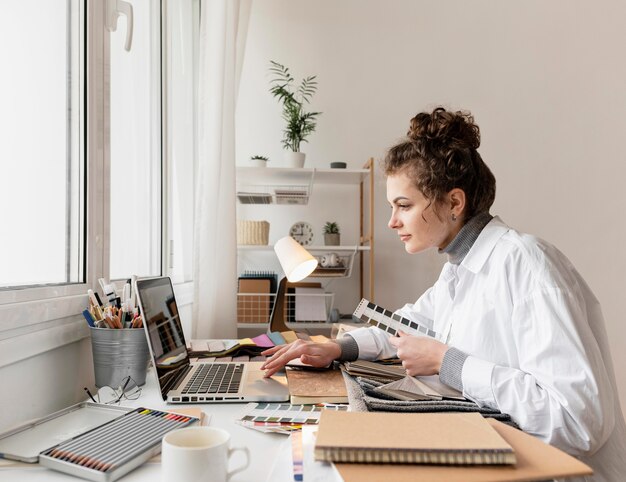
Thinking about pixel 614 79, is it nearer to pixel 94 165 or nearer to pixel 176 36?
pixel 176 36

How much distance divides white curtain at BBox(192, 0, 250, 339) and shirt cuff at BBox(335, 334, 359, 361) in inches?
28.2

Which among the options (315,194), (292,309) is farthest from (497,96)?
(292,309)

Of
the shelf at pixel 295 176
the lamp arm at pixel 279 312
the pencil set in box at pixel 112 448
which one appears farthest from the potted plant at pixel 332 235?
the pencil set in box at pixel 112 448

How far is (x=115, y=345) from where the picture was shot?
0.99 meters

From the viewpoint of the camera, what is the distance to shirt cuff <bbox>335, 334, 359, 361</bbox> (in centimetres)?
118

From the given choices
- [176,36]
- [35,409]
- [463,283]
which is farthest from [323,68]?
[35,409]

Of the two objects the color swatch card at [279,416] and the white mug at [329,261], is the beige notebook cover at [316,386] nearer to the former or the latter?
the color swatch card at [279,416]

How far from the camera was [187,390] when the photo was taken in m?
0.96

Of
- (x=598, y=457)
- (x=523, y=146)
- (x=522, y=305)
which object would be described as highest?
(x=523, y=146)

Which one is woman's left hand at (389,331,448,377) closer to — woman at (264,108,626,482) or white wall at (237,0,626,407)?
woman at (264,108,626,482)

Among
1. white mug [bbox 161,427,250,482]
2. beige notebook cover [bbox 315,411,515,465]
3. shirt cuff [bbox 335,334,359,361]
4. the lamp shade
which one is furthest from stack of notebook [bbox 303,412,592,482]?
the lamp shade

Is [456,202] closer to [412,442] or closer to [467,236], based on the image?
[467,236]

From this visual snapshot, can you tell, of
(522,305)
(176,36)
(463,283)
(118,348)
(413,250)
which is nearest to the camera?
(522,305)

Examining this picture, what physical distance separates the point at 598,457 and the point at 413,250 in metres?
0.56
